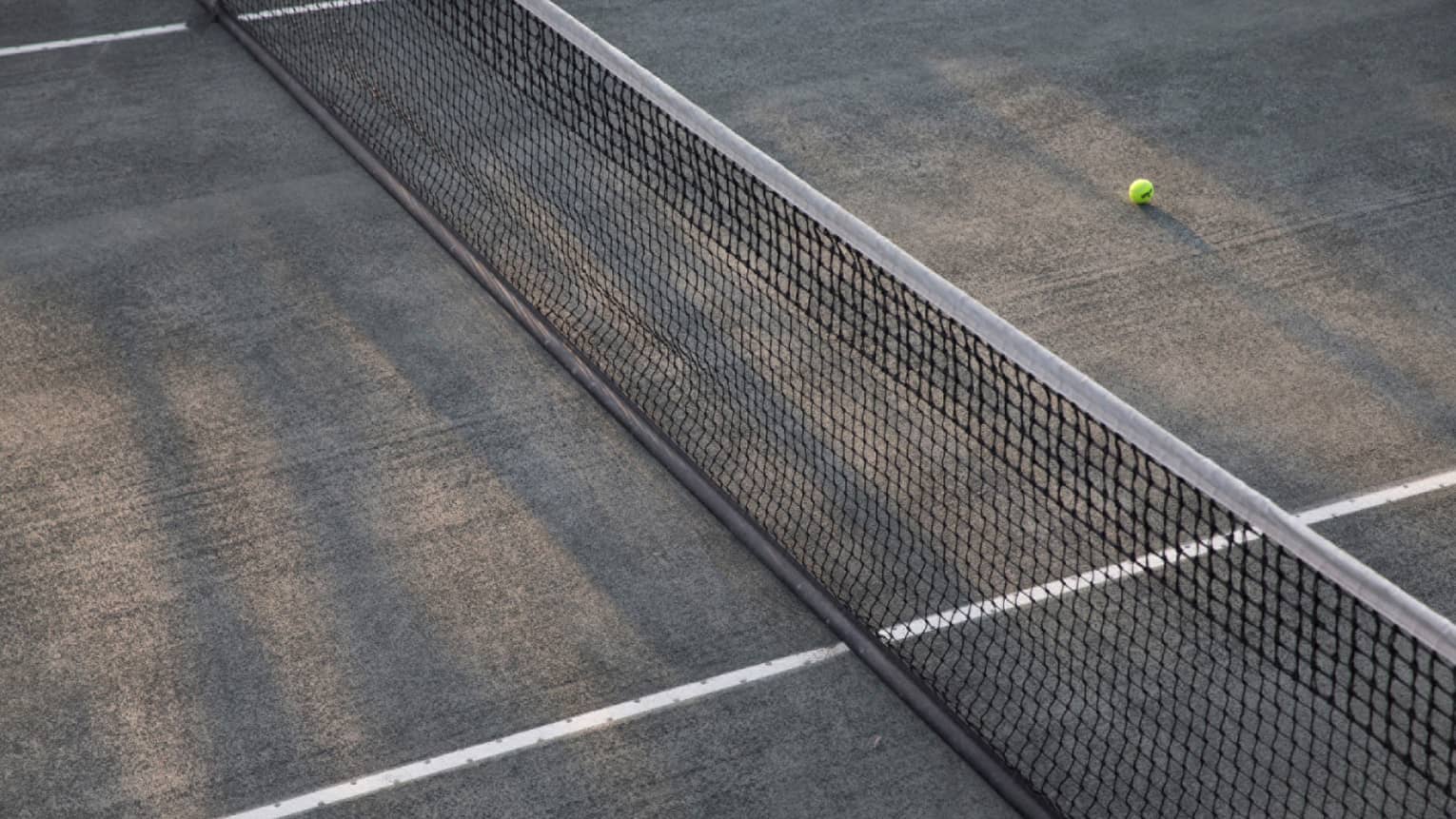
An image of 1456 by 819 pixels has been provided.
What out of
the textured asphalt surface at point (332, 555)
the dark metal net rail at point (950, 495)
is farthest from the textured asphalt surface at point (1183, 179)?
the textured asphalt surface at point (332, 555)

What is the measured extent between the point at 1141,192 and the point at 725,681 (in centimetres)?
398

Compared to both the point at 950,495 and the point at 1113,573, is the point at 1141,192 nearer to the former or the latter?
the point at 950,495

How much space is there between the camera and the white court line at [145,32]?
965cm

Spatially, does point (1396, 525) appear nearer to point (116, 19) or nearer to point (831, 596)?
point (831, 596)

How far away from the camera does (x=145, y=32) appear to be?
Result: 388 inches

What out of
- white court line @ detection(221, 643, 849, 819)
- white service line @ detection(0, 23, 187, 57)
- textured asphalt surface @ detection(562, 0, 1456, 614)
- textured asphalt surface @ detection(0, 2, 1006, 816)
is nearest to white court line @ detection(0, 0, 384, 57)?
white service line @ detection(0, 23, 187, 57)

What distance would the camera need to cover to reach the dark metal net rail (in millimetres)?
5148

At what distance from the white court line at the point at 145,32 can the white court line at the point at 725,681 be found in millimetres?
5880

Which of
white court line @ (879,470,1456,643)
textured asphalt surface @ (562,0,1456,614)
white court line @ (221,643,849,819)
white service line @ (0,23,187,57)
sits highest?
textured asphalt surface @ (562,0,1456,614)

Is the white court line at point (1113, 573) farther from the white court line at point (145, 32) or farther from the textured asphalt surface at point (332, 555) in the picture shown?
the white court line at point (145, 32)

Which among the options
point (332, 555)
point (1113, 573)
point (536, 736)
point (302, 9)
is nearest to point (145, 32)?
point (302, 9)

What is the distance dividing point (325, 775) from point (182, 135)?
477 cm

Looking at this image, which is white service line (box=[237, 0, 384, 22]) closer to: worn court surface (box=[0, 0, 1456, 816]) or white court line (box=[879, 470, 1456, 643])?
worn court surface (box=[0, 0, 1456, 816])

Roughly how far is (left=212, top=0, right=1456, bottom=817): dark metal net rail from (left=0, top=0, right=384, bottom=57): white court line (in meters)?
1.08
